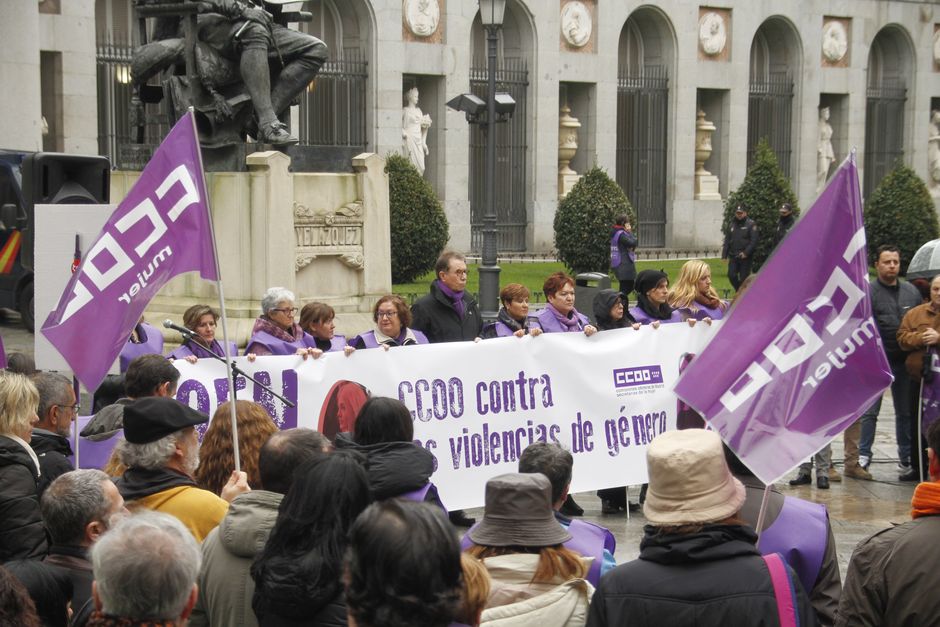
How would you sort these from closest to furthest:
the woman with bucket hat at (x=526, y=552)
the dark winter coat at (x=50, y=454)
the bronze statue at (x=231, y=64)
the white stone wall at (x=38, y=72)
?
the woman with bucket hat at (x=526, y=552) < the dark winter coat at (x=50, y=454) < the bronze statue at (x=231, y=64) < the white stone wall at (x=38, y=72)

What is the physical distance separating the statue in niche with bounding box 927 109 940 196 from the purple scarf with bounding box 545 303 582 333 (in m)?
31.8

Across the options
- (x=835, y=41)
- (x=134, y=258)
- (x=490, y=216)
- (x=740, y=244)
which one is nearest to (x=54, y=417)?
(x=134, y=258)

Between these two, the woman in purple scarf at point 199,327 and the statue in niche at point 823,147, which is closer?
the woman in purple scarf at point 199,327

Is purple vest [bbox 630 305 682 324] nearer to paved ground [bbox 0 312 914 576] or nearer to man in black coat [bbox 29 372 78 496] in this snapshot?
paved ground [bbox 0 312 914 576]

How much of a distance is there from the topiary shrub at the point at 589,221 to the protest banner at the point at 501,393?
16.1 m

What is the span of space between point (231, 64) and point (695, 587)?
11.0 meters

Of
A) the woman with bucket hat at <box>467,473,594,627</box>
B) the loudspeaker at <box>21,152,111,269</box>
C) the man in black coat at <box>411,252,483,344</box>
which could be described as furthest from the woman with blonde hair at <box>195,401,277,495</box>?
the loudspeaker at <box>21,152,111,269</box>

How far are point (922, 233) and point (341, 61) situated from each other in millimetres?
12139

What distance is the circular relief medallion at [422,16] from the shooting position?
2977 centimetres

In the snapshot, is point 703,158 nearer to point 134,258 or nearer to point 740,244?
point 740,244

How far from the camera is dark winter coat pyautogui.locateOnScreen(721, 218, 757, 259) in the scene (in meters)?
25.2

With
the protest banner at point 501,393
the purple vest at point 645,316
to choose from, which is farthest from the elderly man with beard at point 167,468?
the purple vest at point 645,316

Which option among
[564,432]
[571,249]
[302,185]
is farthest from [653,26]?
[564,432]

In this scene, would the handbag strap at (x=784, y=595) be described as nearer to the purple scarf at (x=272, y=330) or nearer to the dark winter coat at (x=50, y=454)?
the dark winter coat at (x=50, y=454)
